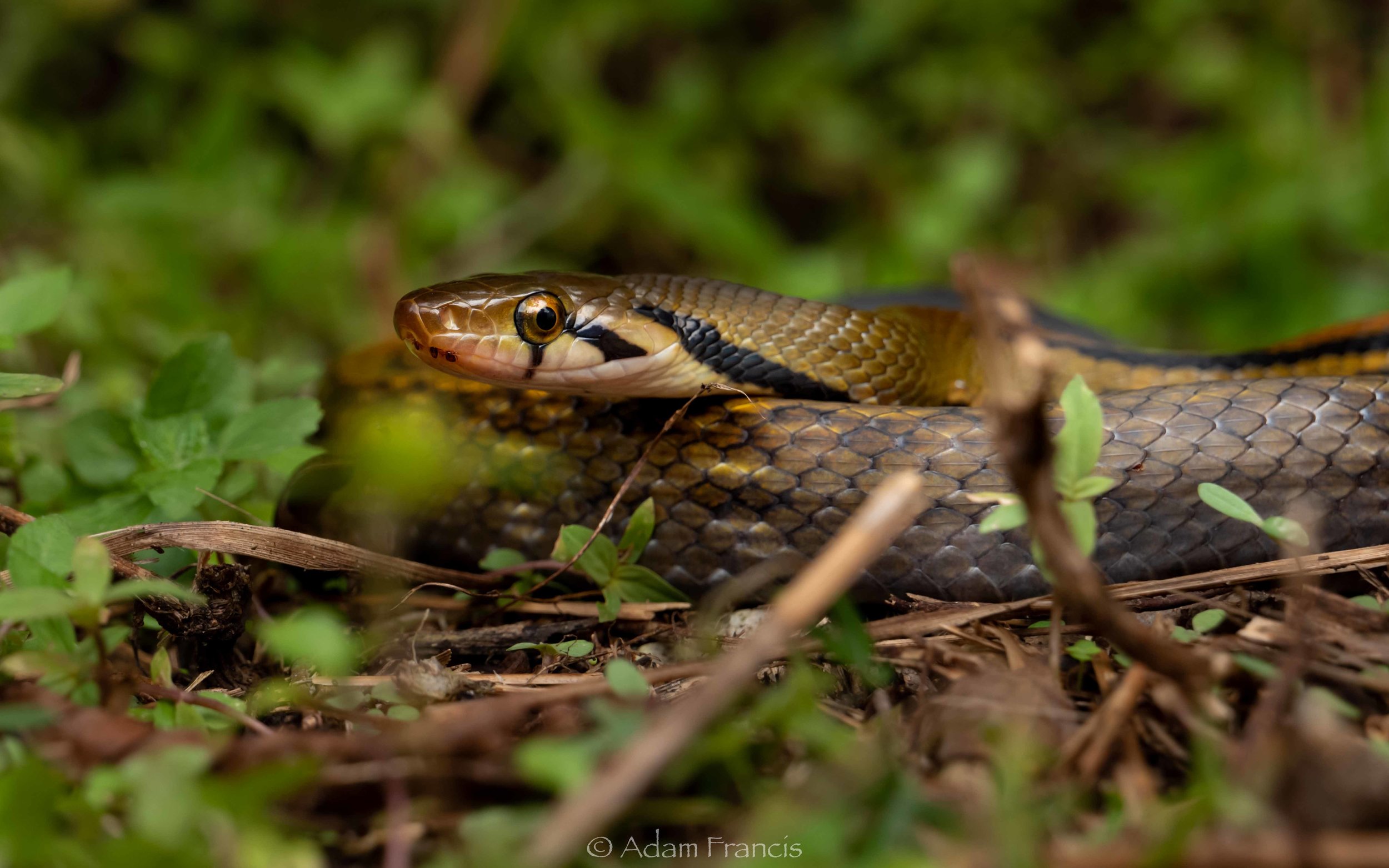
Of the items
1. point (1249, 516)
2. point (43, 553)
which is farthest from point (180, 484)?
point (1249, 516)

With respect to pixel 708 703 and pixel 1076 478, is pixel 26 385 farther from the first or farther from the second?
pixel 1076 478

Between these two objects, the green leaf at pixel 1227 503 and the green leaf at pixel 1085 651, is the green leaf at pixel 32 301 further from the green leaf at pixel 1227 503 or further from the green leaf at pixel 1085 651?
the green leaf at pixel 1227 503

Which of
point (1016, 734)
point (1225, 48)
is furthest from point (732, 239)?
point (1016, 734)

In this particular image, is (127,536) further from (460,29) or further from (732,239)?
(460,29)

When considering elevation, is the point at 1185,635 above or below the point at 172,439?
below

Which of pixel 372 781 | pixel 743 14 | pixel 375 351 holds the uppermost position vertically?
pixel 743 14

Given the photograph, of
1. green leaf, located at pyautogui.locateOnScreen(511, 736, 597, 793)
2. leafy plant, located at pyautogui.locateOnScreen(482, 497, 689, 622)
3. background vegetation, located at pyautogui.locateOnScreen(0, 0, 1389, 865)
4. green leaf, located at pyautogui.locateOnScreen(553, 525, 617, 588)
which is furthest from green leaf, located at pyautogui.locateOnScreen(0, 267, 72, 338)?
background vegetation, located at pyautogui.locateOnScreen(0, 0, 1389, 865)

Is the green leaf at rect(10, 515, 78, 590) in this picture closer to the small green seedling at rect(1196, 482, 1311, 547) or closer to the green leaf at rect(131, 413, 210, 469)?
the green leaf at rect(131, 413, 210, 469)
